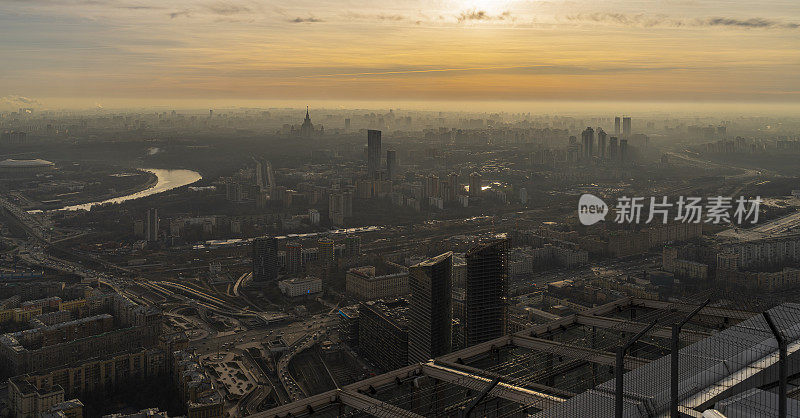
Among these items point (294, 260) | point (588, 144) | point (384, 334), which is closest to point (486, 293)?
point (384, 334)

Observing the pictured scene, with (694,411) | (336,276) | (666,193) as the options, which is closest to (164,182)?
(336,276)

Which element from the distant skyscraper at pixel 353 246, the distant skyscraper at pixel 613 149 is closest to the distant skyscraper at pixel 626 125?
the distant skyscraper at pixel 613 149

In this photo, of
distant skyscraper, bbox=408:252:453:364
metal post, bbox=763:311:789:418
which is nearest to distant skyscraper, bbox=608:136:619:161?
distant skyscraper, bbox=408:252:453:364

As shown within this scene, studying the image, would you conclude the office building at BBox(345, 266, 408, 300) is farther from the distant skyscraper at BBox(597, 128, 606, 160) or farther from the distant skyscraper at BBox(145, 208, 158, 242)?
the distant skyscraper at BBox(597, 128, 606, 160)

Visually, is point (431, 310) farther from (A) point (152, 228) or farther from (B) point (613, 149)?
(B) point (613, 149)

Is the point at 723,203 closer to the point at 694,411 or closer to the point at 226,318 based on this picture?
the point at 226,318
